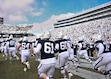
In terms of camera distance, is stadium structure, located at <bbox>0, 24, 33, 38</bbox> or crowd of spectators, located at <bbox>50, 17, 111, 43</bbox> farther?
stadium structure, located at <bbox>0, 24, 33, 38</bbox>

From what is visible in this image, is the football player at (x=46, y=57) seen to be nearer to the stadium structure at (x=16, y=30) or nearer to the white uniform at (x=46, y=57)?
the white uniform at (x=46, y=57)

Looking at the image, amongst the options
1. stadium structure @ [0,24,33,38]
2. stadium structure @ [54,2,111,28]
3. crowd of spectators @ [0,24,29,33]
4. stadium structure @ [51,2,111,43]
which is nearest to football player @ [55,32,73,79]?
stadium structure @ [51,2,111,43]

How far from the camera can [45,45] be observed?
6.55 metres

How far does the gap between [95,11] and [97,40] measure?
83361mm

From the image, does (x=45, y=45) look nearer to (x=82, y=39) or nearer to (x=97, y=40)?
(x=97, y=40)

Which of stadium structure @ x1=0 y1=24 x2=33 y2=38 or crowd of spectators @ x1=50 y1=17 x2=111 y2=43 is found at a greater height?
stadium structure @ x1=0 y1=24 x2=33 y2=38

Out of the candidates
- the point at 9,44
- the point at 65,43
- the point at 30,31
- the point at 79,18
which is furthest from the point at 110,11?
the point at 65,43

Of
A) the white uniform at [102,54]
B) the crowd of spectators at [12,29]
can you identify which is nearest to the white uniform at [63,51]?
the white uniform at [102,54]

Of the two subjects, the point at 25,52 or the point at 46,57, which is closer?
the point at 46,57

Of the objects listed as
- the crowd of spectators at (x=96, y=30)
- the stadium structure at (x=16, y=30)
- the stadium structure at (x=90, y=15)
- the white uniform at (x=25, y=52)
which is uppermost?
the stadium structure at (x=90, y=15)

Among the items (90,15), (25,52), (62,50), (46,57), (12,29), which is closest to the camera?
(46,57)

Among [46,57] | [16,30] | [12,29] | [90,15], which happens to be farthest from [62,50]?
[12,29]

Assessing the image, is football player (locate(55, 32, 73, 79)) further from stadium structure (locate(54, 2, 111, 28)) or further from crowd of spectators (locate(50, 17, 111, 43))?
stadium structure (locate(54, 2, 111, 28))

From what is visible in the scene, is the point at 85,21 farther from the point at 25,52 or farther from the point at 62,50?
the point at 62,50
